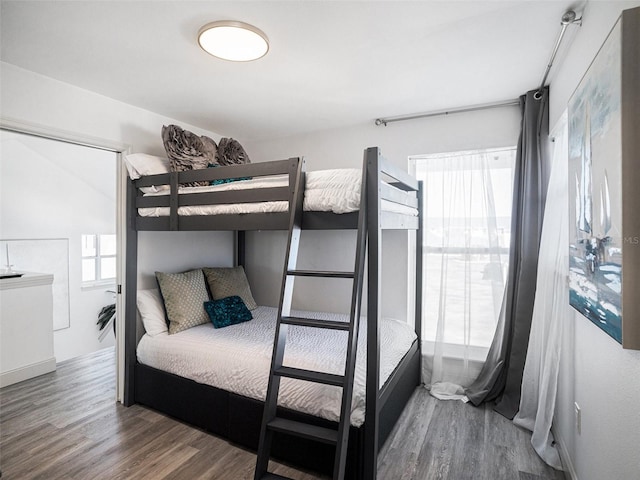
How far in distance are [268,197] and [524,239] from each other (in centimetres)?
194

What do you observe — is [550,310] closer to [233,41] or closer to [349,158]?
[349,158]

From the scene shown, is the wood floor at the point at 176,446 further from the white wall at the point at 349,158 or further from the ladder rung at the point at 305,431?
the white wall at the point at 349,158

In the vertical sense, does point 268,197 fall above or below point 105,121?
below

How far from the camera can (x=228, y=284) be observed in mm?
3322

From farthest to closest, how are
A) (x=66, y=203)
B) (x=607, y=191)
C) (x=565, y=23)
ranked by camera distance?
(x=66, y=203) → (x=565, y=23) → (x=607, y=191)

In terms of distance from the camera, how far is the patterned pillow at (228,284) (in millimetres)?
3248

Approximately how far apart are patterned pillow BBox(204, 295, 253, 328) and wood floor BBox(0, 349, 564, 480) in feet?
2.59

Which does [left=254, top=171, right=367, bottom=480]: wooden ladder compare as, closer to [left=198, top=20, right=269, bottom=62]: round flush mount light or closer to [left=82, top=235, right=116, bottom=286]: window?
[left=198, top=20, right=269, bottom=62]: round flush mount light

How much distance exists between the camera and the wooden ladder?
1644 millimetres

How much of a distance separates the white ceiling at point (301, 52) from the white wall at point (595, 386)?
8.9 inches

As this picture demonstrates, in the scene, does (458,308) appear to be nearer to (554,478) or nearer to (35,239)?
(554,478)

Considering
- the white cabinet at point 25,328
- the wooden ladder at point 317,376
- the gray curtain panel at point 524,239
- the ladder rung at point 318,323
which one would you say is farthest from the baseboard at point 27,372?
the gray curtain panel at point 524,239

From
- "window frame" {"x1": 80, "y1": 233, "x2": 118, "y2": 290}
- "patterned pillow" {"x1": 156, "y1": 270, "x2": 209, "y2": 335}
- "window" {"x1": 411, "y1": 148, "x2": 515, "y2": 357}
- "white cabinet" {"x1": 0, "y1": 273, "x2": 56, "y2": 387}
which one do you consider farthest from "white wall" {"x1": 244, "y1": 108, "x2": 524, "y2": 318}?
"window frame" {"x1": 80, "y1": 233, "x2": 118, "y2": 290}

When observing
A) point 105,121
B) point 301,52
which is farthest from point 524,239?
point 105,121
